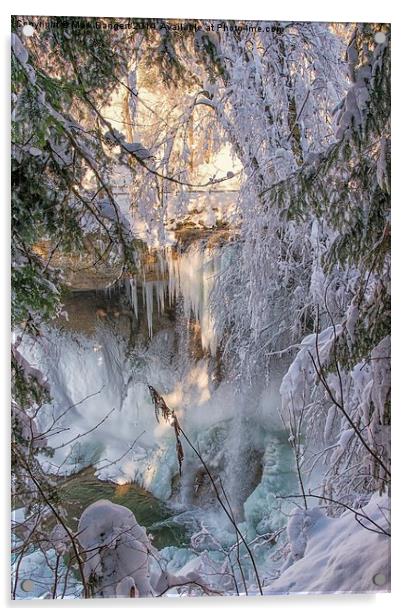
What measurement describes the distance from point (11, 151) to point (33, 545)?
1411 millimetres

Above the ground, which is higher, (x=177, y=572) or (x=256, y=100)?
(x=256, y=100)

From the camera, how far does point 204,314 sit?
2432mm

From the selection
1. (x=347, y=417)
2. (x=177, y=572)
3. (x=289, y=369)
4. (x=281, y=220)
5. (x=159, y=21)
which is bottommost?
(x=177, y=572)

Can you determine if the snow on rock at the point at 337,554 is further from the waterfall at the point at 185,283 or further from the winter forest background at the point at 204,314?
the waterfall at the point at 185,283

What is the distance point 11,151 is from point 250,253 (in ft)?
3.05

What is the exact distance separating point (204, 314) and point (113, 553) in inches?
36.4

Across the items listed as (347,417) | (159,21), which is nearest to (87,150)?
(159,21)

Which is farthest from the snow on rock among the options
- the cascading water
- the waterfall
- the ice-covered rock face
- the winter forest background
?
the waterfall

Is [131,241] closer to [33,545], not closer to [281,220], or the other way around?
[281,220]

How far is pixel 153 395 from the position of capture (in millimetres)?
2416

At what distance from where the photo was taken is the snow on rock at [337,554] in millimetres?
2391

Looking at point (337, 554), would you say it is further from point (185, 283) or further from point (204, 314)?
point (185, 283)

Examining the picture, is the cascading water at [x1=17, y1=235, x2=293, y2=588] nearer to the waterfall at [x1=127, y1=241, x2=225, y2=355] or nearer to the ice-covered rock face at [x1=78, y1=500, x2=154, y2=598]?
the waterfall at [x1=127, y1=241, x2=225, y2=355]

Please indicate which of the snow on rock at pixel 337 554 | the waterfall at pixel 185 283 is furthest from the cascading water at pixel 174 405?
the snow on rock at pixel 337 554
